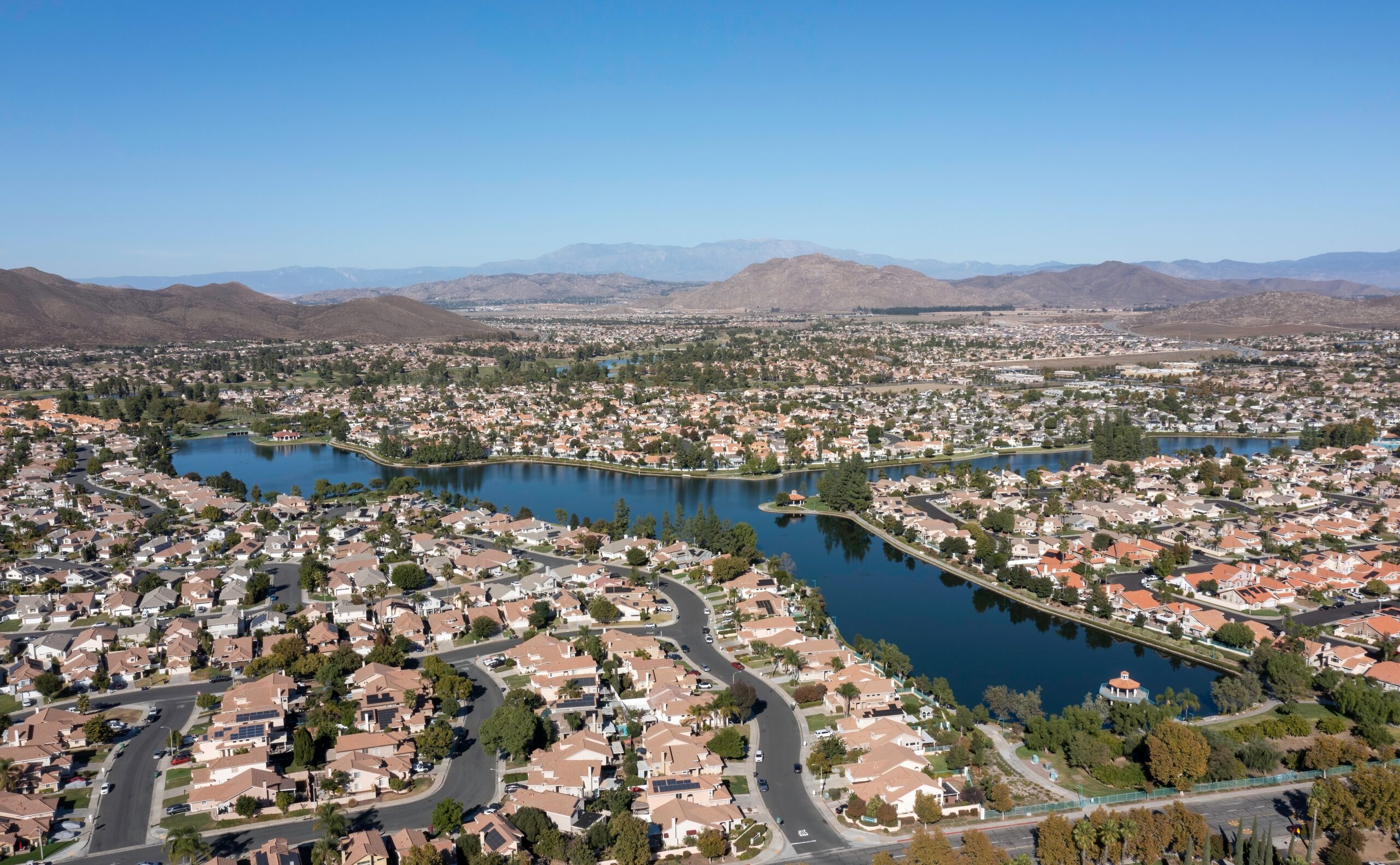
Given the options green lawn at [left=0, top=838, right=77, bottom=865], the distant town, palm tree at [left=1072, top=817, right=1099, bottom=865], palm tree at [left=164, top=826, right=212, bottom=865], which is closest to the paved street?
the distant town

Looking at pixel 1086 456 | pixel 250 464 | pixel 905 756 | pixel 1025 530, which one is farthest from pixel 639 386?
pixel 905 756

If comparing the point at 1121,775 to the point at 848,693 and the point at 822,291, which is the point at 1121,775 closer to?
the point at 848,693

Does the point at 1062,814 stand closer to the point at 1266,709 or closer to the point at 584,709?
the point at 1266,709

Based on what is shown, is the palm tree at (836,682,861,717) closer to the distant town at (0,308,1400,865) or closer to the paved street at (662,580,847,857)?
the distant town at (0,308,1400,865)

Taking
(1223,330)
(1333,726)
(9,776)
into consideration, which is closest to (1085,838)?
(1333,726)

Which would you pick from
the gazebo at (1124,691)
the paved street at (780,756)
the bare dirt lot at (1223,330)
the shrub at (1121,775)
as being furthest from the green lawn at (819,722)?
the bare dirt lot at (1223,330)
